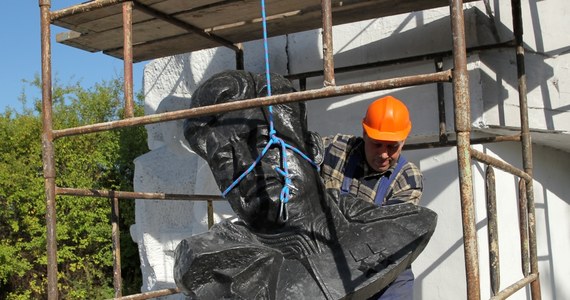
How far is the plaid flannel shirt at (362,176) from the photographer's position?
2.78 metres

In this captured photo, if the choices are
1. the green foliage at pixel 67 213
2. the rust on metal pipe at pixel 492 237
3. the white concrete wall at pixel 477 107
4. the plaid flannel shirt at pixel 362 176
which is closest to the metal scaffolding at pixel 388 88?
the rust on metal pipe at pixel 492 237

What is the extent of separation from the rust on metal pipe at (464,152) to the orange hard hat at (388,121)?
0.61 m

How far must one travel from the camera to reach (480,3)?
357 centimetres

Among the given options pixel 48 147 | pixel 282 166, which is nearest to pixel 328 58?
pixel 282 166

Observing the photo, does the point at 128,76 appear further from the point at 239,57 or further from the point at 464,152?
the point at 239,57

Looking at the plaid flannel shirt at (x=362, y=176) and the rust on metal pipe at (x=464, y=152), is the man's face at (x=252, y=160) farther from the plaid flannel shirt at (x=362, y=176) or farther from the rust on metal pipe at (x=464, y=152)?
the rust on metal pipe at (x=464, y=152)

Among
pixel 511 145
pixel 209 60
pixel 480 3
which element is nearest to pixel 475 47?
pixel 480 3

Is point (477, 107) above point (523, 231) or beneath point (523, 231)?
above

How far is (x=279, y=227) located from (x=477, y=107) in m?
1.35

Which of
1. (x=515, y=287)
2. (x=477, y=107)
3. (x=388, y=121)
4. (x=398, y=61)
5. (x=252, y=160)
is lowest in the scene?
(x=515, y=287)

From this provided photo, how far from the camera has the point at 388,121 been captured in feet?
8.38

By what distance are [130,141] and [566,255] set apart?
5.70 m

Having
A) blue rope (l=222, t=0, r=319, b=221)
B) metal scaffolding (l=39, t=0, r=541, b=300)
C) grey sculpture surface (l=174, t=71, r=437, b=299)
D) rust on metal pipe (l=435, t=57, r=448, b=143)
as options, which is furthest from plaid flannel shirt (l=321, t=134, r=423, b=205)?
rust on metal pipe (l=435, t=57, r=448, b=143)

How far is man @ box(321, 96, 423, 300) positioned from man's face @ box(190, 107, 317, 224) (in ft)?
0.73
